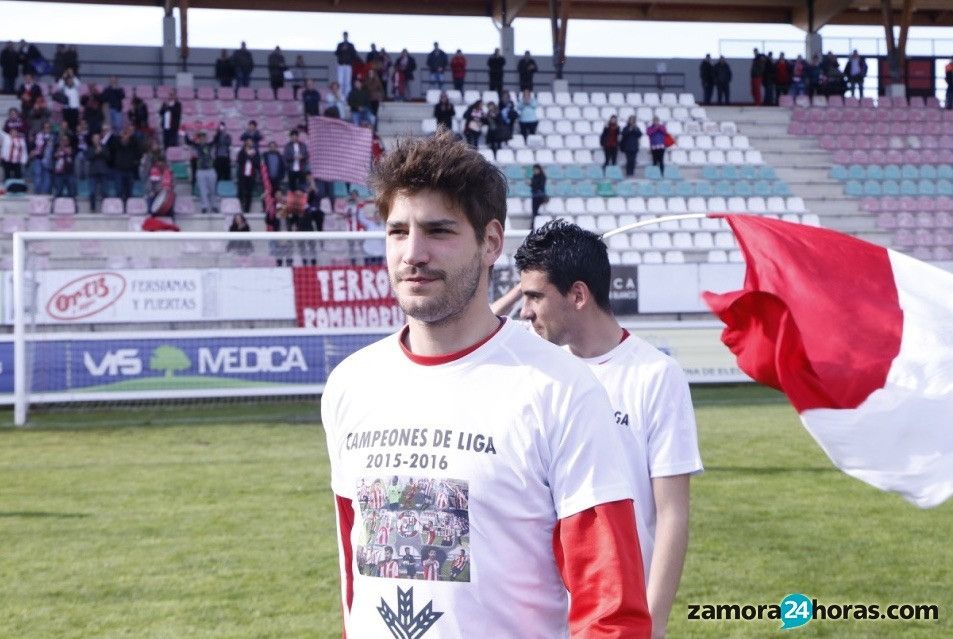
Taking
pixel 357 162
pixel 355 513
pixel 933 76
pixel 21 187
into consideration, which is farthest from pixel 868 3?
pixel 355 513

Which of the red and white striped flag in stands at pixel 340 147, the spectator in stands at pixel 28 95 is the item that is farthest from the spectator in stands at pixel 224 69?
the red and white striped flag in stands at pixel 340 147

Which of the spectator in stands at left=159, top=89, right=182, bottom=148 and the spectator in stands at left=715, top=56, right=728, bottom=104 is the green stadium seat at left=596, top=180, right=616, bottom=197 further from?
the spectator in stands at left=159, top=89, right=182, bottom=148

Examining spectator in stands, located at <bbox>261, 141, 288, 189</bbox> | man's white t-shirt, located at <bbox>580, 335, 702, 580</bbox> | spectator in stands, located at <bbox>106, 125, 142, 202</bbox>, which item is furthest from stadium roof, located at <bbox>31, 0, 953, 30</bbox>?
man's white t-shirt, located at <bbox>580, 335, 702, 580</bbox>

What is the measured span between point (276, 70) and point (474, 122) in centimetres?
500

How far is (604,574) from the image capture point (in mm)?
2523

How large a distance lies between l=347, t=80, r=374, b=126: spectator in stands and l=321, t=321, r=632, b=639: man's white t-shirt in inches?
980

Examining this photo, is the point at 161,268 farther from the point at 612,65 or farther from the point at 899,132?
the point at 899,132

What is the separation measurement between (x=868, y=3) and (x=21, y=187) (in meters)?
24.1

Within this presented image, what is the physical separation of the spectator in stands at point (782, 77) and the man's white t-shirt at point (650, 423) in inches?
1252

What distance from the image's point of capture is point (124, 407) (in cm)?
1769

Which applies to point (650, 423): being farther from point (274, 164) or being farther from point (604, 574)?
point (274, 164)

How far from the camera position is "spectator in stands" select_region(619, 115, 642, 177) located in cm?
2906

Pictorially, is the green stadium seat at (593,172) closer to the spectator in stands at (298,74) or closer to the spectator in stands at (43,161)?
the spectator in stands at (298,74)

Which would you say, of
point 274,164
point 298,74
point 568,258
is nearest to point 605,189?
point 274,164
